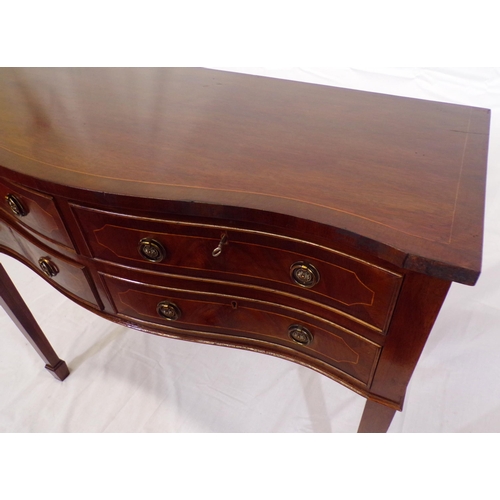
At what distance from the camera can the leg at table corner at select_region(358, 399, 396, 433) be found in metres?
0.84

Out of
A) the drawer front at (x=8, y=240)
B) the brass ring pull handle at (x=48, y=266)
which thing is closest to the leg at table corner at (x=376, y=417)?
the brass ring pull handle at (x=48, y=266)

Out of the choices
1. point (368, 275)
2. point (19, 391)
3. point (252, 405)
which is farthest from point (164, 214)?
point (19, 391)

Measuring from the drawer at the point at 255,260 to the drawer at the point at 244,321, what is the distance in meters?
0.07

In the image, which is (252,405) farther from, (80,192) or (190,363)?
(80,192)

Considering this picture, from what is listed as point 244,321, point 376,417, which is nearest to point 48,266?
point 244,321

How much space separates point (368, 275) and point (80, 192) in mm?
489

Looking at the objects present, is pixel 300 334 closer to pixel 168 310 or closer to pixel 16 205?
pixel 168 310

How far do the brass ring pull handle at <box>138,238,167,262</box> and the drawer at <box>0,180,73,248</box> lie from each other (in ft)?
0.56

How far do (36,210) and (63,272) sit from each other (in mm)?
198

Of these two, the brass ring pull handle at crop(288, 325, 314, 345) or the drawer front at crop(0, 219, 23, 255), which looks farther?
the drawer front at crop(0, 219, 23, 255)

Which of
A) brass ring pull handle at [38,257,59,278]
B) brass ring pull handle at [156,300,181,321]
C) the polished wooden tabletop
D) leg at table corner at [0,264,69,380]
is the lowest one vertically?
leg at table corner at [0,264,69,380]

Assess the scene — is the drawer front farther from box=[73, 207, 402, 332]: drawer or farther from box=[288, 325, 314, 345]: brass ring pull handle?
box=[288, 325, 314, 345]: brass ring pull handle

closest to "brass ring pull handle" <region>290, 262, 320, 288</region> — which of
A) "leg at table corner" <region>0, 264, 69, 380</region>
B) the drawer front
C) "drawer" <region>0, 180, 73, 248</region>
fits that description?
"drawer" <region>0, 180, 73, 248</region>

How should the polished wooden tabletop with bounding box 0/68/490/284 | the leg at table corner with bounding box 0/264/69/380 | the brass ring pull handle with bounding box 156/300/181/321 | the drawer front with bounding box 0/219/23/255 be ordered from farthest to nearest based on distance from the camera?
the leg at table corner with bounding box 0/264/69/380, the drawer front with bounding box 0/219/23/255, the brass ring pull handle with bounding box 156/300/181/321, the polished wooden tabletop with bounding box 0/68/490/284
